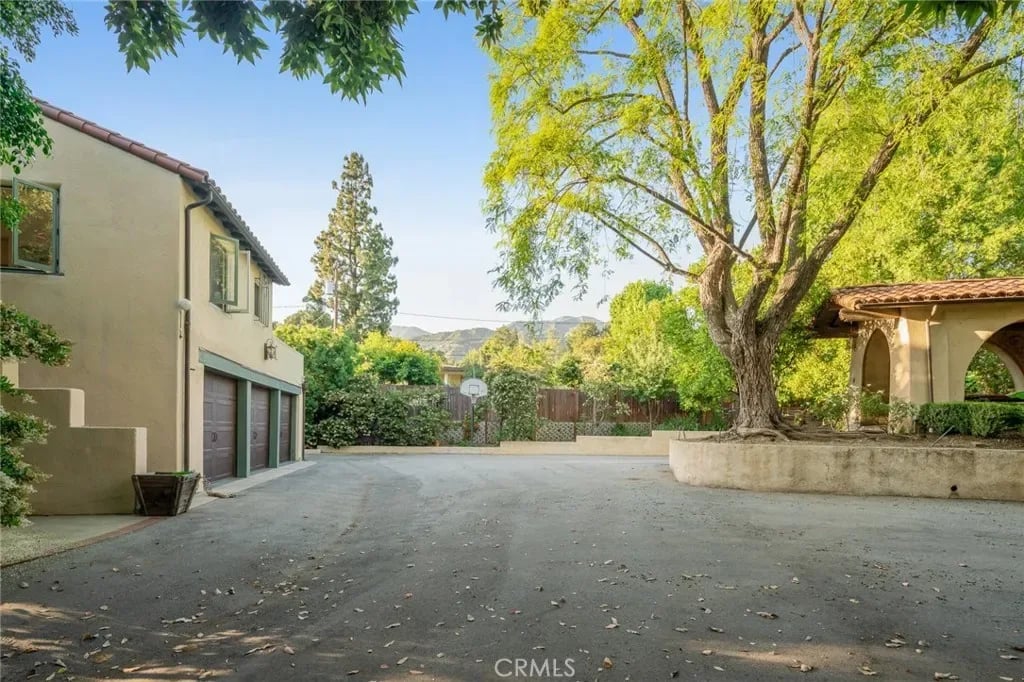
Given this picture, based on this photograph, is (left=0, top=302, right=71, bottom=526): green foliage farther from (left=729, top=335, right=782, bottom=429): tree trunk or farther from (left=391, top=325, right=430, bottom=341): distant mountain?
(left=391, top=325, right=430, bottom=341): distant mountain

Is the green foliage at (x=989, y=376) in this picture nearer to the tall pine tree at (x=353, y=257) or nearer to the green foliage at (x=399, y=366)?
the green foliage at (x=399, y=366)

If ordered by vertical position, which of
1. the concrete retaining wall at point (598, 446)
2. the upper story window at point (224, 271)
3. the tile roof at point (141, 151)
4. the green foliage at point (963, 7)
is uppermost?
the tile roof at point (141, 151)

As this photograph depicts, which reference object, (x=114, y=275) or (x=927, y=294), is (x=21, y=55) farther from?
(x=927, y=294)

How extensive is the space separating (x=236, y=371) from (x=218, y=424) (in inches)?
38.3

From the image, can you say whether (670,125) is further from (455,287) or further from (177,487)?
(455,287)

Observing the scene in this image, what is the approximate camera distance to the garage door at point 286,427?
15.7 meters

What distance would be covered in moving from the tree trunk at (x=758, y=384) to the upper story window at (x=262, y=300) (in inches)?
382

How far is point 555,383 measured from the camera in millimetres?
24828

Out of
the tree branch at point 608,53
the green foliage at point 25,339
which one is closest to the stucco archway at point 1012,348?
the tree branch at point 608,53

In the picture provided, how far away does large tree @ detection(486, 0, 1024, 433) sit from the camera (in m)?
8.60

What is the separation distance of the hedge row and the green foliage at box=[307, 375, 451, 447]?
13.1m

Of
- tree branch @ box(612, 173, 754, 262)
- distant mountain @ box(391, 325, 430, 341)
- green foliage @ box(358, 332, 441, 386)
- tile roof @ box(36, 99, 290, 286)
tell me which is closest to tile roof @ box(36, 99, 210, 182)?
tile roof @ box(36, 99, 290, 286)

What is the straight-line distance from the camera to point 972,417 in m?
9.57

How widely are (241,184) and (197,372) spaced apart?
12.4 ft
